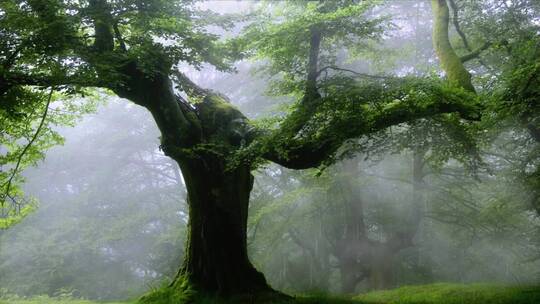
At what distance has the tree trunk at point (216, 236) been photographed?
316 inches

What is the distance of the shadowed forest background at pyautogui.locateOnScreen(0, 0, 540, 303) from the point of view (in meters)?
7.25

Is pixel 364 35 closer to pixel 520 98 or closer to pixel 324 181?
pixel 520 98

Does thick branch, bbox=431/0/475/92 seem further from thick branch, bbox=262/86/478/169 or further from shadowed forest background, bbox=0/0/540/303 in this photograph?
thick branch, bbox=262/86/478/169

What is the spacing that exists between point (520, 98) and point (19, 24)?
680 cm

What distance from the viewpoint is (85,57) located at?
6453 mm

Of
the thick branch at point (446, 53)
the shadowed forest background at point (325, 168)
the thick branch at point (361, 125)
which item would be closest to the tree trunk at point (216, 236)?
the shadowed forest background at point (325, 168)

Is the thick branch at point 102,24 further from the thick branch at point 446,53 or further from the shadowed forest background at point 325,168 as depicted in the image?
the thick branch at point 446,53

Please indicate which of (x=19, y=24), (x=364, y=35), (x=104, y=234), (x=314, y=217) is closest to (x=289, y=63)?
(x=364, y=35)

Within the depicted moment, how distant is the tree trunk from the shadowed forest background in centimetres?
31

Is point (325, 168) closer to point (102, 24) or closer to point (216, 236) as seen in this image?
point (216, 236)

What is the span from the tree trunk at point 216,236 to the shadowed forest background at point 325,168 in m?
0.31

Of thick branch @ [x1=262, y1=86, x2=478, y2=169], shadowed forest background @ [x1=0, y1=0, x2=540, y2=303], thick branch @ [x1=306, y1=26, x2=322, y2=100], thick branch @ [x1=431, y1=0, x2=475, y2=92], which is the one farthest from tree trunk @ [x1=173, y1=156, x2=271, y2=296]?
thick branch @ [x1=431, y1=0, x2=475, y2=92]

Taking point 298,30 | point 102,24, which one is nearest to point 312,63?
point 298,30

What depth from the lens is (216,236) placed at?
27.1 feet
